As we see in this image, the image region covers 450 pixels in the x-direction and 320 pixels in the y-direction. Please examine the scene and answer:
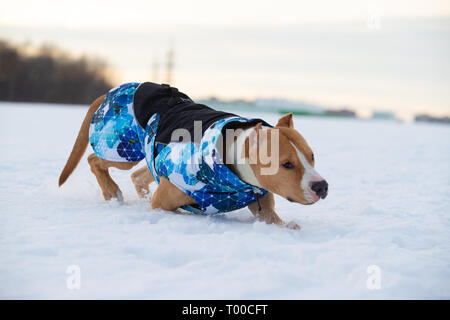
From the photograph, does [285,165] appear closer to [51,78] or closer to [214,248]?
[214,248]

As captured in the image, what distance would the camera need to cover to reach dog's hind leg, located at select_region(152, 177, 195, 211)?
3484 mm

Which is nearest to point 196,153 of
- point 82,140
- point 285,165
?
point 285,165

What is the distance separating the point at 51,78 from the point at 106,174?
137 feet

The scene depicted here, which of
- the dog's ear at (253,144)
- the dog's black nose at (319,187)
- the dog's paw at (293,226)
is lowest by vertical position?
the dog's paw at (293,226)

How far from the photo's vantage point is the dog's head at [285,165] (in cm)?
295

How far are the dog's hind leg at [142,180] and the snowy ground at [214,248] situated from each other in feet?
0.43

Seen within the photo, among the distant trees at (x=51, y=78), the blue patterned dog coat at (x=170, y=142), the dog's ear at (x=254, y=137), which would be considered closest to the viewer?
the dog's ear at (x=254, y=137)

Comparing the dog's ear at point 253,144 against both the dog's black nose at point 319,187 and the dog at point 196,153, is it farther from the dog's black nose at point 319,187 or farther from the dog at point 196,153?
the dog's black nose at point 319,187

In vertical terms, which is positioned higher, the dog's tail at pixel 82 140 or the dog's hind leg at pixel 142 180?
the dog's tail at pixel 82 140

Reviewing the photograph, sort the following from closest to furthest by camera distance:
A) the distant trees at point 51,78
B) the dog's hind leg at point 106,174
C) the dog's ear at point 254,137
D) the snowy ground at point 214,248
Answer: the snowy ground at point 214,248
the dog's ear at point 254,137
the dog's hind leg at point 106,174
the distant trees at point 51,78

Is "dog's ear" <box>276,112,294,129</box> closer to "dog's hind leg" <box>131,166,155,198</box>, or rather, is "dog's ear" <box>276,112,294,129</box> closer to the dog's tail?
"dog's hind leg" <box>131,166,155,198</box>

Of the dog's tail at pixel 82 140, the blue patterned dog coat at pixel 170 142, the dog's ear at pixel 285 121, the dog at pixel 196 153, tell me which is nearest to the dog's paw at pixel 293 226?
the dog at pixel 196 153

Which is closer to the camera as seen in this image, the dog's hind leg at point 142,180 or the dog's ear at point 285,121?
the dog's ear at point 285,121

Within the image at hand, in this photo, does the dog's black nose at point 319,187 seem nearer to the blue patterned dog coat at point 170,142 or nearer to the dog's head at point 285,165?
the dog's head at point 285,165
